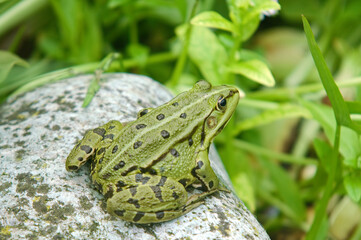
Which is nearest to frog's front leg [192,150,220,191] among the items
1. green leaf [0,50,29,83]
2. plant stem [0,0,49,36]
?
green leaf [0,50,29,83]

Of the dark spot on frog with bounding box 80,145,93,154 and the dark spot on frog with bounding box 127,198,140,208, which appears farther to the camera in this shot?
the dark spot on frog with bounding box 80,145,93,154

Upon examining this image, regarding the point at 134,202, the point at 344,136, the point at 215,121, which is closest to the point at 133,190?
the point at 134,202

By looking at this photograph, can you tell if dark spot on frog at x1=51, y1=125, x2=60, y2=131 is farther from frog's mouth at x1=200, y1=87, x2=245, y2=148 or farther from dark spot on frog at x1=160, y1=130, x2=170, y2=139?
frog's mouth at x1=200, y1=87, x2=245, y2=148

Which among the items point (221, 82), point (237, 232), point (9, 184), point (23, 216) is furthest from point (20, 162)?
point (221, 82)

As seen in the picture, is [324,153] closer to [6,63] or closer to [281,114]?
[281,114]

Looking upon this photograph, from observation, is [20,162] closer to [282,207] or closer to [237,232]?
[237,232]

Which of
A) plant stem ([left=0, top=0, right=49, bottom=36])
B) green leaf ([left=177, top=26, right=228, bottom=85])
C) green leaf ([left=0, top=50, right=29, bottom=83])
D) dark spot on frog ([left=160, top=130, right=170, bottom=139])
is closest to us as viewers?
dark spot on frog ([left=160, top=130, right=170, bottom=139])
